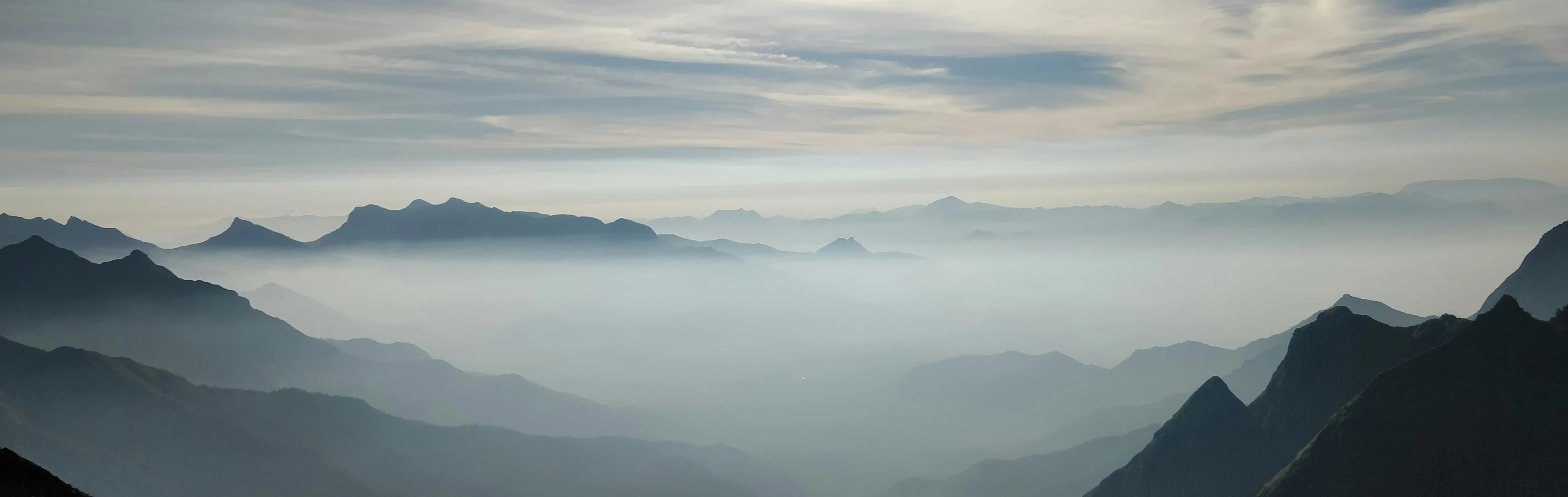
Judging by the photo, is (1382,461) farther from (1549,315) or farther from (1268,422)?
(1549,315)

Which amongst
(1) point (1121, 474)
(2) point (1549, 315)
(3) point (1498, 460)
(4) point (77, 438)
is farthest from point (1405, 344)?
(4) point (77, 438)

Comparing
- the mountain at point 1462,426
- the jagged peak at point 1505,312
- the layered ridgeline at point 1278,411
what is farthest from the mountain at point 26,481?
the jagged peak at point 1505,312

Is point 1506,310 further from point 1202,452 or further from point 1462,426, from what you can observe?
point 1202,452

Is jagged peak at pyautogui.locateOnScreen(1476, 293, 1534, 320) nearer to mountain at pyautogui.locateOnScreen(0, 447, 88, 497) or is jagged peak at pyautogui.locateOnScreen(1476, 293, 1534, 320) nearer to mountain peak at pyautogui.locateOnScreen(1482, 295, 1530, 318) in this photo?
mountain peak at pyautogui.locateOnScreen(1482, 295, 1530, 318)

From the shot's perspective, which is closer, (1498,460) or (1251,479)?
(1498,460)

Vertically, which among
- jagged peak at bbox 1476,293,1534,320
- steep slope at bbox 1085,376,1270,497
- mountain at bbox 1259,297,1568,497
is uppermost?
jagged peak at bbox 1476,293,1534,320

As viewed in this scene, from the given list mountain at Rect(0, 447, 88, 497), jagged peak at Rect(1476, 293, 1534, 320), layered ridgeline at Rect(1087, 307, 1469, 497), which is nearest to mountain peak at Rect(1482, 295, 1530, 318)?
jagged peak at Rect(1476, 293, 1534, 320)

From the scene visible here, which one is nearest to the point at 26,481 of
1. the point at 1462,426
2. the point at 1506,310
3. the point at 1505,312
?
the point at 1462,426

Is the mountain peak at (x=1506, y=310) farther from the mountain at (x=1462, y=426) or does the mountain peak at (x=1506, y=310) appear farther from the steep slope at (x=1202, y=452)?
the steep slope at (x=1202, y=452)
